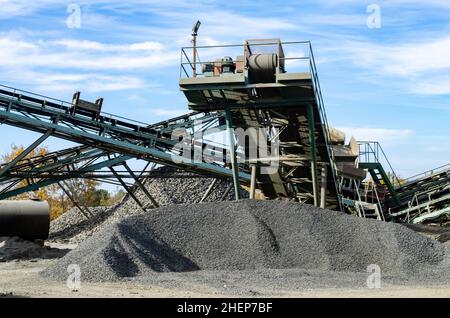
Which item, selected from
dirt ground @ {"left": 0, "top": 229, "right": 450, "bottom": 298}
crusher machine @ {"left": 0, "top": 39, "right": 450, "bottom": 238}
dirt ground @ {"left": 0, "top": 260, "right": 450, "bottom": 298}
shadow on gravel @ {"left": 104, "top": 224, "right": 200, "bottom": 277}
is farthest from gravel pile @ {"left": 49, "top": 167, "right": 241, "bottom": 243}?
dirt ground @ {"left": 0, "top": 260, "right": 450, "bottom": 298}

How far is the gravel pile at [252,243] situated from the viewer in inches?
587

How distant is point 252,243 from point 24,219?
9565 mm

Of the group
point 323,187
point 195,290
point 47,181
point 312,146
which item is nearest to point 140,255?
point 195,290

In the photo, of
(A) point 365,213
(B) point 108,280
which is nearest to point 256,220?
(B) point 108,280

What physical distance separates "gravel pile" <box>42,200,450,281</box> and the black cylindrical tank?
285 inches

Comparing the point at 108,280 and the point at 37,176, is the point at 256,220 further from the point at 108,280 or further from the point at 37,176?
the point at 37,176

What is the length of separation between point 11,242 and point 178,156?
6560mm

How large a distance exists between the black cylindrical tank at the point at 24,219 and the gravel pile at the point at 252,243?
23.8 ft

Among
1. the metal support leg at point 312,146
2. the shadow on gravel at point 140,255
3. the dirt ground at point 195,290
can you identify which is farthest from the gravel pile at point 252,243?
the metal support leg at point 312,146

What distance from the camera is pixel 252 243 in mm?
15539

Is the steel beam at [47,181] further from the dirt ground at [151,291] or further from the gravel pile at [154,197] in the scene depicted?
the dirt ground at [151,291]

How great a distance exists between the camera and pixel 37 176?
27.3m

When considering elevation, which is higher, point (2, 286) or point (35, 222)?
point (35, 222)

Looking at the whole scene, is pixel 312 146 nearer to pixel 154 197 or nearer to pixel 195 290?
pixel 195 290
